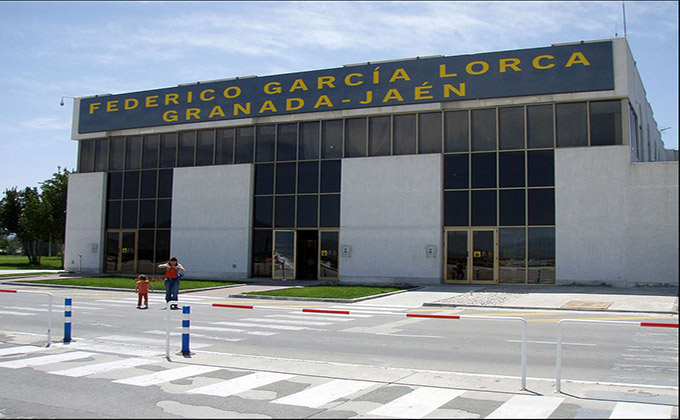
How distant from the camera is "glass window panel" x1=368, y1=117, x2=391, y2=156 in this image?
30.6m

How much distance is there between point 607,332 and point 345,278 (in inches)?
693

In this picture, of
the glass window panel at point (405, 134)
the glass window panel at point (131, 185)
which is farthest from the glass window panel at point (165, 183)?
the glass window panel at point (405, 134)

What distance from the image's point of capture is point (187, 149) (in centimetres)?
3584

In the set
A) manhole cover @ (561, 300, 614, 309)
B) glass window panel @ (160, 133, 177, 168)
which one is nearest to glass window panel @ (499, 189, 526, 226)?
manhole cover @ (561, 300, 614, 309)

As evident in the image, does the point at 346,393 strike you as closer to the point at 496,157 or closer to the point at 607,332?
the point at 607,332

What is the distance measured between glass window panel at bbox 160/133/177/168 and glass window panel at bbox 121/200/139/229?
10.4 feet

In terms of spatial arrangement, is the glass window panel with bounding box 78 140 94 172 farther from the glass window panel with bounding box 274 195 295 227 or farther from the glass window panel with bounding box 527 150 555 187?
the glass window panel with bounding box 527 150 555 187

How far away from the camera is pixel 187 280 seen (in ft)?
108

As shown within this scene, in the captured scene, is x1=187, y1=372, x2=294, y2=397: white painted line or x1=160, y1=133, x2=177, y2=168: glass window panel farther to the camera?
x1=160, y1=133, x2=177, y2=168: glass window panel

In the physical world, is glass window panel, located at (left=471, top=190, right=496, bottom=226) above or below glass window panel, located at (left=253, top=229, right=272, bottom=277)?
above

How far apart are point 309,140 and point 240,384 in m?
24.6

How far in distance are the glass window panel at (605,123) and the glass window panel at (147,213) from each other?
24.6 m

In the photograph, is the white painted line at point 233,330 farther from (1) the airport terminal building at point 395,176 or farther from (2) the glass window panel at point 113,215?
(2) the glass window panel at point 113,215

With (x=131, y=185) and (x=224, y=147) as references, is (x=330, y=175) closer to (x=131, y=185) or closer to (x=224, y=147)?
(x=224, y=147)
